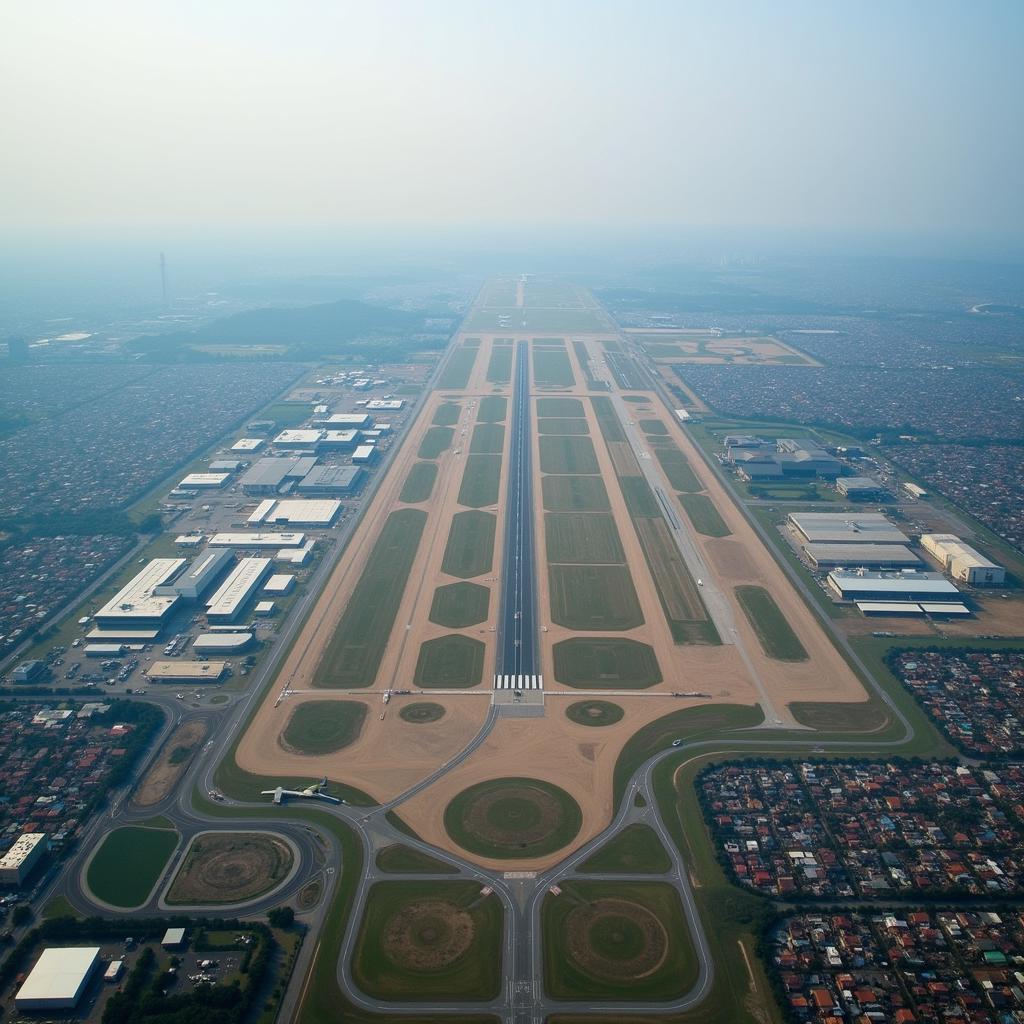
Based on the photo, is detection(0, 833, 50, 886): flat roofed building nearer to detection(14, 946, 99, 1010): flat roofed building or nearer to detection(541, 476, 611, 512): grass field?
detection(14, 946, 99, 1010): flat roofed building

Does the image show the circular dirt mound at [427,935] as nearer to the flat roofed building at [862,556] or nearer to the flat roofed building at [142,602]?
the flat roofed building at [142,602]

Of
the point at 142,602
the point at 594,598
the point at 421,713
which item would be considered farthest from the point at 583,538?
the point at 142,602

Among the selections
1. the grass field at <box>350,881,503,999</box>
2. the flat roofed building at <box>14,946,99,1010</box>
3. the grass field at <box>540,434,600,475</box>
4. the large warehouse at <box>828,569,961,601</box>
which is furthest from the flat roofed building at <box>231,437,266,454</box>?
the grass field at <box>350,881,503,999</box>

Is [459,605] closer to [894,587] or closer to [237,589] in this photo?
Answer: [237,589]

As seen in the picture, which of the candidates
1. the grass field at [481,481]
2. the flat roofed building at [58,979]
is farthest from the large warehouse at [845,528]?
the flat roofed building at [58,979]

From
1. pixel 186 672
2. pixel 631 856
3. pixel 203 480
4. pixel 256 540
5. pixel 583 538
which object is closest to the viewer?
pixel 631 856
